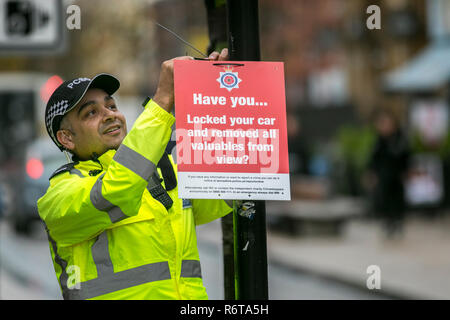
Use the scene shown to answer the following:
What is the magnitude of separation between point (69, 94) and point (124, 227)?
0.48 m

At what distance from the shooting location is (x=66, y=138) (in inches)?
98.1

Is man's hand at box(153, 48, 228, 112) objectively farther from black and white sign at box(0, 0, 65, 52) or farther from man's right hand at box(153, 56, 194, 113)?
black and white sign at box(0, 0, 65, 52)

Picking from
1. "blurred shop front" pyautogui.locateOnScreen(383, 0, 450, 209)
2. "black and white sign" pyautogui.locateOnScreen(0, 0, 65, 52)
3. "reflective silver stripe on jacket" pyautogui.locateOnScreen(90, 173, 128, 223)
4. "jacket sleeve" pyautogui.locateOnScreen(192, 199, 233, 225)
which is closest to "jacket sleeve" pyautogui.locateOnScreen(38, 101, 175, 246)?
"reflective silver stripe on jacket" pyautogui.locateOnScreen(90, 173, 128, 223)

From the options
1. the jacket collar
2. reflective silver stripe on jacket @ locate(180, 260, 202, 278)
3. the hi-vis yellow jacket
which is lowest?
reflective silver stripe on jacket @ locate(180, 260, 202, 278)

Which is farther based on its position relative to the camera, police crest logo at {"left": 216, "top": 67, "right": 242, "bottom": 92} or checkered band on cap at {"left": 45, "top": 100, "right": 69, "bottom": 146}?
checkered band on cap at {"left": 45, "top": 100, "right": 69, "bottom": 146}

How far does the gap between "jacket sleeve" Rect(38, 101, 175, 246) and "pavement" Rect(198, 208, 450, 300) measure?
17.3 feet

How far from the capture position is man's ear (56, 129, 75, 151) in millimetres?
2482

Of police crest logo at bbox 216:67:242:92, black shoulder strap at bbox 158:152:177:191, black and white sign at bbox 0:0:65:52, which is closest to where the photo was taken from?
police crest logo at bbox 216:67:242:92

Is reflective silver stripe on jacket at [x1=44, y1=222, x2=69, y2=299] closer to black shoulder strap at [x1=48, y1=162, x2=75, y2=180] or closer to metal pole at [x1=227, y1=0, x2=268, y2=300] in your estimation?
black shoulder strap at [x1=48, y1=162, x2=75, y2=180]

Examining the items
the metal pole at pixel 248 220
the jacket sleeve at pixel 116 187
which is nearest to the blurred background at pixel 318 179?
the metal pole at pixel 248 220

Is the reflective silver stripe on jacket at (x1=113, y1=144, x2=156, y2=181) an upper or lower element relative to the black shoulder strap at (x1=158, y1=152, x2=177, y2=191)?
upper

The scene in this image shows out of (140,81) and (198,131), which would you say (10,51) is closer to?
(198,131)

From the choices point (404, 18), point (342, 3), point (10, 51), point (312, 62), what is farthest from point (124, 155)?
point (312, 62)

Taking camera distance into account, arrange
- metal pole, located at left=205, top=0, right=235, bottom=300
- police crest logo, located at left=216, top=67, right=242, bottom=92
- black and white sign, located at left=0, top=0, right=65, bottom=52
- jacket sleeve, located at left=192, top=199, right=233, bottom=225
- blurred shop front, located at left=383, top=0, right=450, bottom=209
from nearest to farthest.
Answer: police crest logo, located at left=216, top=67, right=242, bottom=92
jacket sleeve, located at left=192, top=199, right=233, bottom=225
metal pole, located at left=205, top=0, right=235, bottom=300
black and white sign, located at left=0, top=0, right=65, bottom=52
blurred shop front, located at left=383, top=0, right=450, bottom=209
